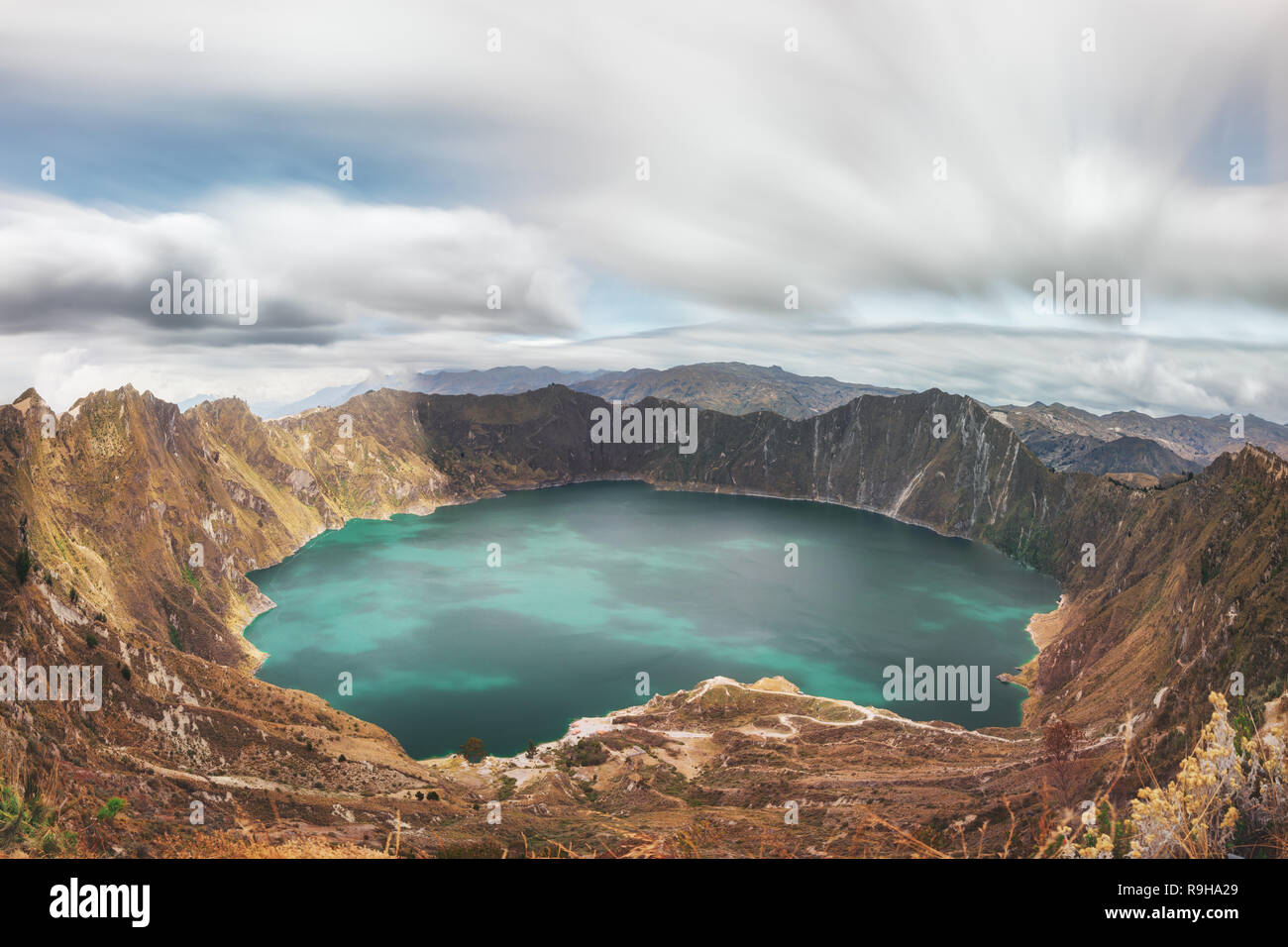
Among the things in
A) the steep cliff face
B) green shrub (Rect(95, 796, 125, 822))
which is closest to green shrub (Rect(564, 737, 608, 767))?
the steep cliff face

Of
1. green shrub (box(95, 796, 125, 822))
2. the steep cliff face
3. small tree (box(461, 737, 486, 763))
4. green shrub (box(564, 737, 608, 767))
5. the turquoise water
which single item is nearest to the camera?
green shrub (box(95, 796, 125, 822))

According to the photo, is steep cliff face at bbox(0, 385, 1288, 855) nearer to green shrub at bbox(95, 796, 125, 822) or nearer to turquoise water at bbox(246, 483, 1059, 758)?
green shrub at bbox(95, 796, 125, 822)

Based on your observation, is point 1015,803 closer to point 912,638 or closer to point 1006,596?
point 912,638

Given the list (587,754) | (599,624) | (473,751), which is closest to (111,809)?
(587,754)

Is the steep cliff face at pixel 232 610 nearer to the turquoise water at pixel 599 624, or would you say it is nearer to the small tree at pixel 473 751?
the small tree at pixel 473 751

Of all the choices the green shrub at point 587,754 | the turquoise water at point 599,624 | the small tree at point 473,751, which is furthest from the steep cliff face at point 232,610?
the green shrub at point 587,754

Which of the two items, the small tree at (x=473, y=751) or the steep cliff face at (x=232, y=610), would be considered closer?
the steep cliff face at (x=232, y=610)

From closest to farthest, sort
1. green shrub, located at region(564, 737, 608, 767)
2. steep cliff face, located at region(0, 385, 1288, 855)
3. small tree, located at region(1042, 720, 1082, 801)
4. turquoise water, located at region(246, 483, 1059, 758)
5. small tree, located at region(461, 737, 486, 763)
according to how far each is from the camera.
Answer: small tree, located at region(1042, 720, 1082, 801) → steep cliff face, located at region(0, 385, 1288, 855) → green shrub, located at region(564, 737, 608, 767) → small tree, located at region(461, 737, 486, 763) → turquoise water, located at region(246, 483, 1059, 758)
